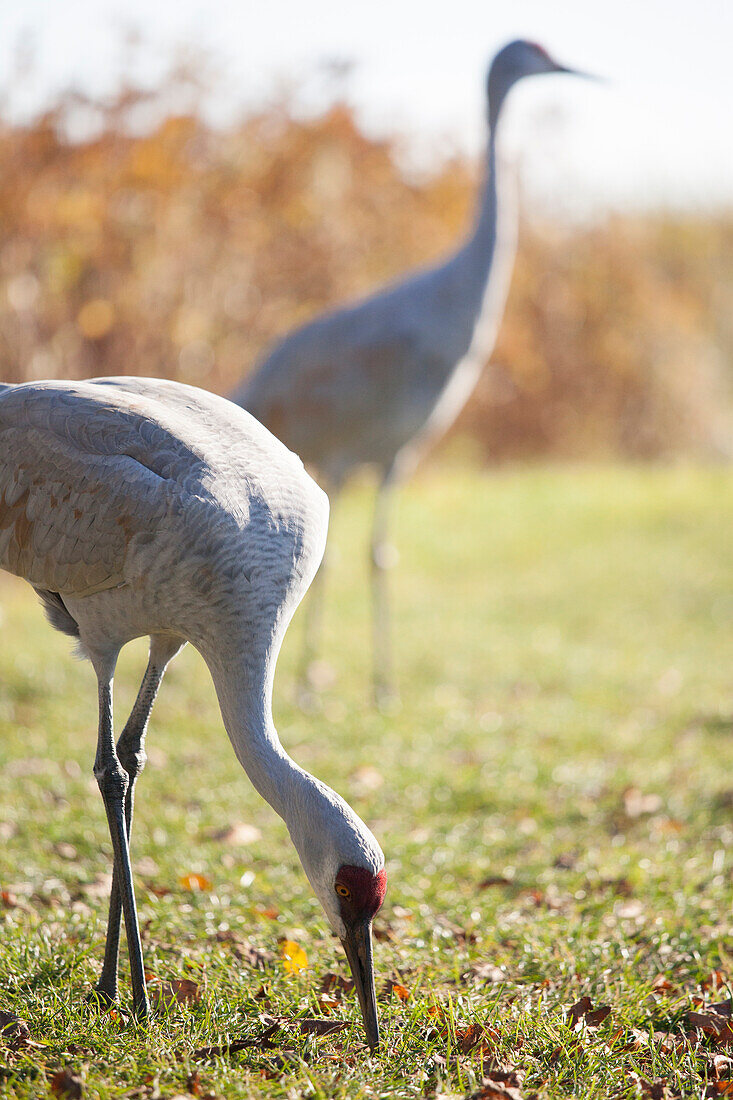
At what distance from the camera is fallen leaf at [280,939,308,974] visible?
10.3 feet

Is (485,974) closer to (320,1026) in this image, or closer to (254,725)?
(320,1026)

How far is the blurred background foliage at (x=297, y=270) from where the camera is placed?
8977 millimetres

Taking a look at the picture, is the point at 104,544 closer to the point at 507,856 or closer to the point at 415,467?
the point at 507,856

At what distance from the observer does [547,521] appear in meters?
11.7

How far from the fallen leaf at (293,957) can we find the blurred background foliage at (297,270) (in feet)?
21.9

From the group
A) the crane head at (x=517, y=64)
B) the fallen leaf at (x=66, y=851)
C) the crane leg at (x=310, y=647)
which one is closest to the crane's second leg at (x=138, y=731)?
the fallen leaf at (x=66, y=851)

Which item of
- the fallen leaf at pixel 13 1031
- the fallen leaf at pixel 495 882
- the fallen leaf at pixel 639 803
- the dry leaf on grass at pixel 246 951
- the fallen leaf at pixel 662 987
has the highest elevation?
the fallen leaf at pixel 13 1031

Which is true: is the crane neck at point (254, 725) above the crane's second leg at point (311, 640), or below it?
above

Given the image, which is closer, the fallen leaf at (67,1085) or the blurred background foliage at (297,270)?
the fallen leaf at (67,1085)

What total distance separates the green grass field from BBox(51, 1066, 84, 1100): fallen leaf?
25 millimetres

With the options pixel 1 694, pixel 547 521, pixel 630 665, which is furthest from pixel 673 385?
pixel 1 694

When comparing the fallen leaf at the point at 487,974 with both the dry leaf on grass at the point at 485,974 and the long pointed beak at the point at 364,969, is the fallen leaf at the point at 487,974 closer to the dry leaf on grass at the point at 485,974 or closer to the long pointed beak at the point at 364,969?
the dry leaf on grass at the point at 485,974

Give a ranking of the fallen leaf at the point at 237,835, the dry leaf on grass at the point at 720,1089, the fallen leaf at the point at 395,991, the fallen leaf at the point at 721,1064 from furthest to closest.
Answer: the fallen leaf at the point at 237,835 → the fallen leaf at the point at 395,991 → the fallen leaf at the point at 721,1064 → the dry leaf on grass at the point at 720,1089

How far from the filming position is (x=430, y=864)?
415 centimetres
